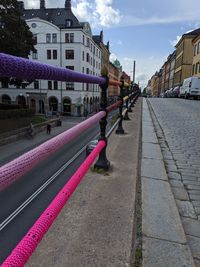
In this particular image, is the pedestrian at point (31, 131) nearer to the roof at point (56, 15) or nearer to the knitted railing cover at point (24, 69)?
the knitted railing cover at point (24, 69)

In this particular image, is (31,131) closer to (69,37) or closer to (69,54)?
(69,54)

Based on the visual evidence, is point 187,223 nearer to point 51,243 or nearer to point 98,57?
point 51,243

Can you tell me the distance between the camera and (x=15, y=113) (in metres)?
23.0

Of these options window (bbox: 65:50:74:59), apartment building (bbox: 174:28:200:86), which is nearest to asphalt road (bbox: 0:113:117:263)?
window (bbox: 65:50:74:59)

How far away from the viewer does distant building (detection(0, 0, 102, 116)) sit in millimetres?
38438

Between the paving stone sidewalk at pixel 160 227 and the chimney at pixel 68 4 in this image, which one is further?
the chimney at pixel 68 4

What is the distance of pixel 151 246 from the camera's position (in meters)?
1.48

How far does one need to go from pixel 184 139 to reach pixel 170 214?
12.8 feet

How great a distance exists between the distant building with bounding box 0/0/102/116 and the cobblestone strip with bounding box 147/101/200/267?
33.8m

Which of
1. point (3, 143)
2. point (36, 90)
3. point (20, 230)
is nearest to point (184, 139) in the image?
point (20, 230)

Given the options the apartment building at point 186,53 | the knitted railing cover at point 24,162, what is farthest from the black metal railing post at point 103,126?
the apartment building at point 186,53

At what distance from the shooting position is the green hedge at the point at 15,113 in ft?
70.3

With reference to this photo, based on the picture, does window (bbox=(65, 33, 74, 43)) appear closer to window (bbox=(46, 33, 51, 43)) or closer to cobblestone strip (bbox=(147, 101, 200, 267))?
window (bbox=(46, 33, 51, 43))

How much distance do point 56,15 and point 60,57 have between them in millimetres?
8841
